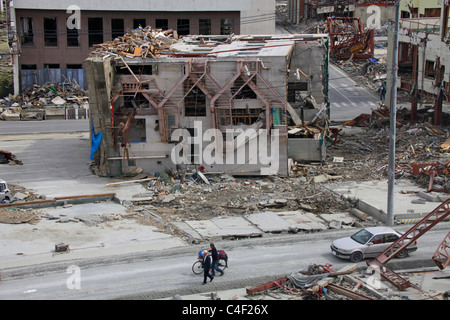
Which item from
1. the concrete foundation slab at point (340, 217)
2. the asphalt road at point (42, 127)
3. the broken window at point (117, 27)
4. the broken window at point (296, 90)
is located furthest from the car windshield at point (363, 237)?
the broken window at point (117, 27)

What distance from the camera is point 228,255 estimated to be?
26.3m

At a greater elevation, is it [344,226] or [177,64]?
[177,64]

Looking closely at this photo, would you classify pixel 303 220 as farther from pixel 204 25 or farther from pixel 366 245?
pixel 204 25

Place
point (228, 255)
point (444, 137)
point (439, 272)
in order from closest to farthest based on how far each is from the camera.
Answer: point (439, 272)
point (228, 255)
point (444, 137)

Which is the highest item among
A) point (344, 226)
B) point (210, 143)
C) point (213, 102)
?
point (213, 102)

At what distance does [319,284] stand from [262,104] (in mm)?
17133

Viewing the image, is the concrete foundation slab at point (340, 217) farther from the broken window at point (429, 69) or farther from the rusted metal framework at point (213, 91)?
the broken window at point (429, 69)

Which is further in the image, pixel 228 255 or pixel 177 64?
pixel 177 64

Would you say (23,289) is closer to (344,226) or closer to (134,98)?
(344,226)

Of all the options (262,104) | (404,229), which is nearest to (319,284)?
(404,229)

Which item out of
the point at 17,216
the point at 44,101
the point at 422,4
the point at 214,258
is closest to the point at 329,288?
the point at 214,258

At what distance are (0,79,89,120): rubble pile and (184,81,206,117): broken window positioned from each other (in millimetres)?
21722

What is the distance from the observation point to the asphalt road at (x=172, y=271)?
73.8 ft

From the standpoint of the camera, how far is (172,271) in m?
24.5
